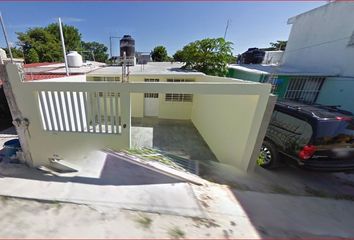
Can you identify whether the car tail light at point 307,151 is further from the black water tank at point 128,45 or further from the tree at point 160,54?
the tree at point 160,54

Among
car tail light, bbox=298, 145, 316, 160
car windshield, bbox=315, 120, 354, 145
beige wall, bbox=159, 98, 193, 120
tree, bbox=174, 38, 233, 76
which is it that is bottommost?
beige wall, bbox=159, 98, 193, 120

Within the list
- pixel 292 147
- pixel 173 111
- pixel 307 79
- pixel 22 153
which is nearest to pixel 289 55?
pixel 307 79

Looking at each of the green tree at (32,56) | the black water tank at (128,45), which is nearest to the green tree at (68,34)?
the green tree at (32,56)

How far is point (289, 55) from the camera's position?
12.1m

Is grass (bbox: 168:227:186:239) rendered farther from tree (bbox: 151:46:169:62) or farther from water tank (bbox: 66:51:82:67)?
tree (bbox: 151:46:169:62)

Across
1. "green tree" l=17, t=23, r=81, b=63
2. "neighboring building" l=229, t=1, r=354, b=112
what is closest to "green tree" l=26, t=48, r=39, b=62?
"green tree" l=17, t=23, r=81, b=63

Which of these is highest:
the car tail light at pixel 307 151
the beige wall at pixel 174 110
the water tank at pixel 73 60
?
the water tank at pixel 73 60

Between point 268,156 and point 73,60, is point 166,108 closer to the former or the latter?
point 268,156

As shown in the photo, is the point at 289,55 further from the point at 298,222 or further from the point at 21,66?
the point at 21,66

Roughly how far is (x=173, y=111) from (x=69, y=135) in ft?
20.7

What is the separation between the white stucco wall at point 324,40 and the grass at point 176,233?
10359 mm

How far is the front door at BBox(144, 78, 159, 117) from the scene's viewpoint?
33.6 ft

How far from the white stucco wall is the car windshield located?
19.0 ft

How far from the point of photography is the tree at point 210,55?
1088cm
